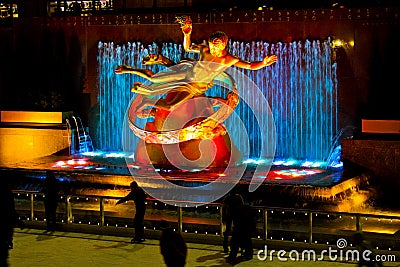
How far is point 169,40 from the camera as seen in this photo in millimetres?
22984

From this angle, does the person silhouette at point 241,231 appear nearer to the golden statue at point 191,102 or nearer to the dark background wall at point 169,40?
the golden statue at point 191,102

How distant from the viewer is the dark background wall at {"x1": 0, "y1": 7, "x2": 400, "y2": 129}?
20844 mm

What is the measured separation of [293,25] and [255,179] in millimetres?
6075

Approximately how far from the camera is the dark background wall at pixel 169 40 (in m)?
20.8

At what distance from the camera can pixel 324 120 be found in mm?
21578

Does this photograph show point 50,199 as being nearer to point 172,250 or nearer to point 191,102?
point 191,102

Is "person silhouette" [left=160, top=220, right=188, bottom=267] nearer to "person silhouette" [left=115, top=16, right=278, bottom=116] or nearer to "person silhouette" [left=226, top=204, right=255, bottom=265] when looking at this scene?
"person silhouette" [left=226, top=204, right=255, bottom=265]

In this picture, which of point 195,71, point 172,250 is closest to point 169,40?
point 195,71

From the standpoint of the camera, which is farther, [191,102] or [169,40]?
[169,40]

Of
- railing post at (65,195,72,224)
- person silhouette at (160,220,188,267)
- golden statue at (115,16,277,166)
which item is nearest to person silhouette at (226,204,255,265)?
railing post at (65,195,72,224)

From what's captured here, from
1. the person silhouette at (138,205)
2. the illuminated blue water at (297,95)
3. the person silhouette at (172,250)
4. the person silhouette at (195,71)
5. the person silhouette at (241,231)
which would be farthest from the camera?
the illuminated blue water at (297,95)

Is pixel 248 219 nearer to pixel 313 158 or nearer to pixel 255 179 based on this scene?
pixel 255 179

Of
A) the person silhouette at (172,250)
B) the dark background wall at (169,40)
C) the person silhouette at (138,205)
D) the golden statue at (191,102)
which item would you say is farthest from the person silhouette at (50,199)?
the dark background wall at (169,40)

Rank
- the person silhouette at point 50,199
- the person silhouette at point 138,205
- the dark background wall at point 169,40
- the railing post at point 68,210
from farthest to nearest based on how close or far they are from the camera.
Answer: the dark background wall at point 169,40 → the railing post at point 68,210 → the person silhouette at point 50,199 → the person silhouette at point 138,205
